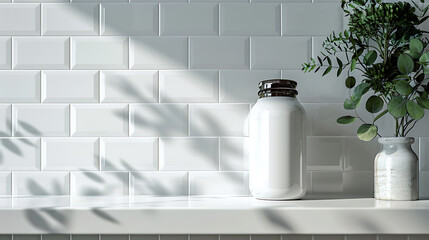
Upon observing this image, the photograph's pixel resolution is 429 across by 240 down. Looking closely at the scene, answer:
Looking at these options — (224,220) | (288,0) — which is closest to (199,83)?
(288,0)

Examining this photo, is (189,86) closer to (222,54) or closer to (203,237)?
(222,54)

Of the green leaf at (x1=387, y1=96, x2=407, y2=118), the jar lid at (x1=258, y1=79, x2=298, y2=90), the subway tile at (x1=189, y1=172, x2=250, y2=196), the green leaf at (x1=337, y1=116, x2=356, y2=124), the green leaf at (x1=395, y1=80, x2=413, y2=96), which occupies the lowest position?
the subway tile at (x1=189, y1=172, x2=250, y2=196)

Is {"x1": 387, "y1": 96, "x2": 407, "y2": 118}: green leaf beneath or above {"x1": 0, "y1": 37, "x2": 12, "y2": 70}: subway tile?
beneath

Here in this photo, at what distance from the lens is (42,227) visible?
1005 millimetres

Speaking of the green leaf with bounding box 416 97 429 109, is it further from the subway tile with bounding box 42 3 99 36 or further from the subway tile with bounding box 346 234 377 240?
the subway tile with bounding box 42 3 99 36

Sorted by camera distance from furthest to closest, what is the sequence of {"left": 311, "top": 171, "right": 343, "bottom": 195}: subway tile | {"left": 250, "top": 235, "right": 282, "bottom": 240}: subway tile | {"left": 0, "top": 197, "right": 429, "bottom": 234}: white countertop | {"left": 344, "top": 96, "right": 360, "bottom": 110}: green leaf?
1. {"left": 311, "top": 171, "right": 343, "bottom": 195}: subway tile
2. {"left": 344, "top": 96, "right": 360, "bottom": 110}: green leaf
3. {"left": 250, "top": 235, "right": 282, "bottom": 240}: subway tile
4. {"left": 0, "top": 197, "right": 429, "bottom": 234}: white countertop

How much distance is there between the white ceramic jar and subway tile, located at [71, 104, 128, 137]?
405 millimetres

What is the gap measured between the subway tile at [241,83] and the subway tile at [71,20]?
407mm

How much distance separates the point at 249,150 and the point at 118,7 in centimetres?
56

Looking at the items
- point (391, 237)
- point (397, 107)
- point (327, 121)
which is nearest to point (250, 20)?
point (327, 121)

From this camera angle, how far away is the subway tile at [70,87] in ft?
4.34

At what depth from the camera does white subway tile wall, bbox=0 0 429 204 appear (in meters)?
1.30

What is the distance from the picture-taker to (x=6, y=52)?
134 centimetres

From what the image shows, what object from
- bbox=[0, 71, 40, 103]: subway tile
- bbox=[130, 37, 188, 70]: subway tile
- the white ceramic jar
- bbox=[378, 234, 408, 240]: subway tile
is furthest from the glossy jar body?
bbox=[0, 71, 40, 103]: subway tile
